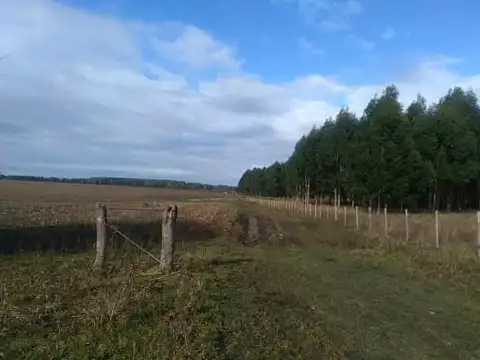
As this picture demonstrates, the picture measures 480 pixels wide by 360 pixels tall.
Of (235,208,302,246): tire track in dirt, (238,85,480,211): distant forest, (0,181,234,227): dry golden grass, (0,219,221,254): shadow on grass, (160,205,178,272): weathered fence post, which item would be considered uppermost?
(238,85,480,211): distant forest

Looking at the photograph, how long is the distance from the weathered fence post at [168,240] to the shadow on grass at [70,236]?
4.06m

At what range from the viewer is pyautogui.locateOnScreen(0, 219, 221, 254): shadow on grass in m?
17.7

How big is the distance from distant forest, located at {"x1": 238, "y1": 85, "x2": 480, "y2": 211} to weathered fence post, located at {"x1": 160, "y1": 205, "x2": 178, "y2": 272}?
38816 mm

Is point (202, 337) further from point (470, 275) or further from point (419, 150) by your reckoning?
point (419, 150)

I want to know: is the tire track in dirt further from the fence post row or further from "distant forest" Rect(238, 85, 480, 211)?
"distant forest" Rect(238, 85, 480, 211)

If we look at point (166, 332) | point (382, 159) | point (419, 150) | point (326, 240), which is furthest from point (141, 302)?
point (419, 150)

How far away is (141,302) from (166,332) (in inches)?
50.7

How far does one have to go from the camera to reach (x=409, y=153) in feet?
163

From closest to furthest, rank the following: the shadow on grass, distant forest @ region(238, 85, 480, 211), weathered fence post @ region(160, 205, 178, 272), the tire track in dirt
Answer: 1. weathered fence post @ region(160, 205, 178, 272)
2. the shadow on grass
3. the tire track in dirt
4. distant forest @ region(238, 85, 480, 211)

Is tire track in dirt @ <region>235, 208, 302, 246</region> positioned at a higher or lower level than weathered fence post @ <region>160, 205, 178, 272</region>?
lower

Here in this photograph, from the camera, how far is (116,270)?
34.6ft

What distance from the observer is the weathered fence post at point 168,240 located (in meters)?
11.0

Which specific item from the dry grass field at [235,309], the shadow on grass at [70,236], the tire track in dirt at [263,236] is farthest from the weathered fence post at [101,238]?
the tire track in dirt at [263,236]

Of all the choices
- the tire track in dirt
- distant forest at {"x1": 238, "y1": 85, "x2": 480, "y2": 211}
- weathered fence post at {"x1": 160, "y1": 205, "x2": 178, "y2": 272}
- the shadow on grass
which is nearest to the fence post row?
weathered fence post at {"x1": 160, "y1": 205, "x2": 178, "y2": 272}
